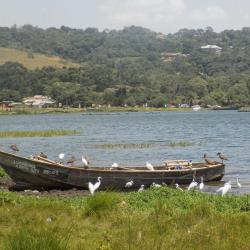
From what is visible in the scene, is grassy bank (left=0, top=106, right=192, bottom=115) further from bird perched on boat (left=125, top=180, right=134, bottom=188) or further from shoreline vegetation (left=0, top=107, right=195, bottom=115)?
bird perched on boat (left=125, top=180, right=134, bottom=188)

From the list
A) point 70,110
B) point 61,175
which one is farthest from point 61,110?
point 61,175

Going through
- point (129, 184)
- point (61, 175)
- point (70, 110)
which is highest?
point (61, 175)

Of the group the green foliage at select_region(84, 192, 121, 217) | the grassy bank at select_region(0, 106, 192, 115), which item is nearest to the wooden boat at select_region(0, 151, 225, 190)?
the green foliage at select_region(84, 192, 121, 217)

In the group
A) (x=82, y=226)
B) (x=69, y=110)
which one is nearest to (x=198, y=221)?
(x=82, y=226)

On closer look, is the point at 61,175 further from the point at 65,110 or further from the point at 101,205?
the point at 65,110

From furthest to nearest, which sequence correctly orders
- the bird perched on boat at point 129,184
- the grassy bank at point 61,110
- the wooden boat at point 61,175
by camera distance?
the grassy bank at point 61,110 < the bird perched on boat at point 129,184 < the wooden boat at point 61,175

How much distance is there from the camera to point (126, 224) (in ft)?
42.0

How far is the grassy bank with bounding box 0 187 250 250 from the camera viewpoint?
393 inches

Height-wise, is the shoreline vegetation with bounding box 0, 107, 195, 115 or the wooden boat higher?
the wooden boat

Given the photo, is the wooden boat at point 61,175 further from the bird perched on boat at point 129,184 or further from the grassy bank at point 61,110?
the grassy bank at point 61,110

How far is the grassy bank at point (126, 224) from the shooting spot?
9.99 meters

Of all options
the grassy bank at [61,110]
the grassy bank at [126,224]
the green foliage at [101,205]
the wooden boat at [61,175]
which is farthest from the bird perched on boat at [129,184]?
the grassy bank at [61,110]

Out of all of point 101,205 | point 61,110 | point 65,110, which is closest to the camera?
point 101,205

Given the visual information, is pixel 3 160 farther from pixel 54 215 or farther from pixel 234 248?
pixel 234 248
